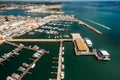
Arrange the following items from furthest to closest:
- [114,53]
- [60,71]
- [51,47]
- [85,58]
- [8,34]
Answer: [8,34] → [51,47] → [114,53] → [85,58] → [60,71]

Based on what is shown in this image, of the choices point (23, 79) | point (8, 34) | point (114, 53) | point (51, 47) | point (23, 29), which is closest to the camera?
point (23, 79)

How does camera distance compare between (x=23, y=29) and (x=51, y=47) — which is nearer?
(x=51, y=47)

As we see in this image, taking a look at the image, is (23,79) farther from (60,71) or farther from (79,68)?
(79,68)

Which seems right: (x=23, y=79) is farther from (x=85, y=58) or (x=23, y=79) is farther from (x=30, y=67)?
(x=85, y=58)

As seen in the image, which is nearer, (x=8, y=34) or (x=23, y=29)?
→ (x=8, y=34)

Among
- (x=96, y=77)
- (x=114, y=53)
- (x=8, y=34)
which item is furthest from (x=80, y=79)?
(x=8, y=34)

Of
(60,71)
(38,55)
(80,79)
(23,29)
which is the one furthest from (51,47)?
(23,29)

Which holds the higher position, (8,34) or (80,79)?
(8,34)

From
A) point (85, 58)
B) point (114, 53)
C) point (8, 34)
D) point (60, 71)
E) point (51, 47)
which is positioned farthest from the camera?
point (8, 34)

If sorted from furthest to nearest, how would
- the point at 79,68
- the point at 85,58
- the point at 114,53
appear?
the point at 114,53 < the point at 85,58 < the point at 79,68
